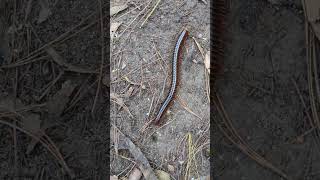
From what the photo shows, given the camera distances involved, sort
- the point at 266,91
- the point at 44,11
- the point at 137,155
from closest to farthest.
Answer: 1. the point at 266,91
2. the point at 137,155
3. the point at 44,11

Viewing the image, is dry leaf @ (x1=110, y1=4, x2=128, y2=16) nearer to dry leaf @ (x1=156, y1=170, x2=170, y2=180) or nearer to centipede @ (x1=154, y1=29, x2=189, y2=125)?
centipede @ (x1=154, y1=29, x2=189, y2=125)

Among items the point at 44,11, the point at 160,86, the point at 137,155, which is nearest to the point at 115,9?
the point at 44,11

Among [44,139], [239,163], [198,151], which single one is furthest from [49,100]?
[239,163]

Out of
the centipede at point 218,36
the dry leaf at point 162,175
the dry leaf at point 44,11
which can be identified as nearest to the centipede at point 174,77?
the centipede at point 218,36

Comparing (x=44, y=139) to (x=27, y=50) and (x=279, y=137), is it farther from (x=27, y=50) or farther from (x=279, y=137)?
(x=279, y=137)

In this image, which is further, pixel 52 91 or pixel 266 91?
pixel 52 91

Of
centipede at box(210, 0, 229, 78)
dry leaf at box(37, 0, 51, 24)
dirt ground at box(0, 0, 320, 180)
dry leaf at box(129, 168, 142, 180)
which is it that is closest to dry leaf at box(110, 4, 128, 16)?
dirt ground at box(0, 0, 320, 180)

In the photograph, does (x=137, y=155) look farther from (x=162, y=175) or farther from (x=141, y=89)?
(x=141, y=89)
